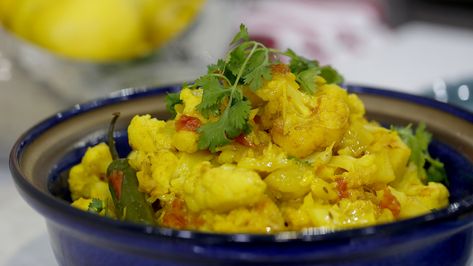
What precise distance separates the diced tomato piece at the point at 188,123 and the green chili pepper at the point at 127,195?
0.11 meters

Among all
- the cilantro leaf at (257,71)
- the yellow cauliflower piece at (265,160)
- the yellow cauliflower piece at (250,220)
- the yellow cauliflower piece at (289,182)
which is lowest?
the yellow cauliflower piece at (250,220)

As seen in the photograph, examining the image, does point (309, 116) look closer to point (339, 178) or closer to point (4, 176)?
point (339, 178)

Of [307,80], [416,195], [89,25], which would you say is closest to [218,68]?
[307,80]

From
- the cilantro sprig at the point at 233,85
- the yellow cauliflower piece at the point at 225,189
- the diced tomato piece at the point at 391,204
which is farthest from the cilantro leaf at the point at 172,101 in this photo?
the diced tomato piece at the point at 391,204

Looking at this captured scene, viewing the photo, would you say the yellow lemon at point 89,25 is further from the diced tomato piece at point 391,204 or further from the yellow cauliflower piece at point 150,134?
the diced tomato piece at point 391,204

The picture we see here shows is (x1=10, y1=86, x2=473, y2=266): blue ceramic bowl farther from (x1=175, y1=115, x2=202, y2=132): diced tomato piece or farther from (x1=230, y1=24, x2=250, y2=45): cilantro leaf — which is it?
(x1=230, y1=24, x2=250, y2=45): cilantro leaf

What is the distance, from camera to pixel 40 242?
1274 mm

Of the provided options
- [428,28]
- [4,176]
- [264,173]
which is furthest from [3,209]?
[428,28]

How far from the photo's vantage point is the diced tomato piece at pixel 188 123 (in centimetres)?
95

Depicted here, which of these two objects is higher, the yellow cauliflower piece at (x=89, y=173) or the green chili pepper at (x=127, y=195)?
the green chili pepper at (x=127, y=195)

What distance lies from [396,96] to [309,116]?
0.36m

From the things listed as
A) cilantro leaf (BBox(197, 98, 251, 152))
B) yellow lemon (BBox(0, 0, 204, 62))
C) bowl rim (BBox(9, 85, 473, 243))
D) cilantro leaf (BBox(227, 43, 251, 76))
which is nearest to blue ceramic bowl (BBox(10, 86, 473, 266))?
bowl rim (BBox(9, 85, 473, 243))

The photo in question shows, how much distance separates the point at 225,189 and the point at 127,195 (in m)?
0.20

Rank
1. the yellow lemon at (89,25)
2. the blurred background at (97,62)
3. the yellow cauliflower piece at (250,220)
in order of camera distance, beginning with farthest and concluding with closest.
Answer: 1. the yellow lemon at (89,25)
2. the blurred background at (97,62)
3. the yellow cauliflower piece at (250,220)
